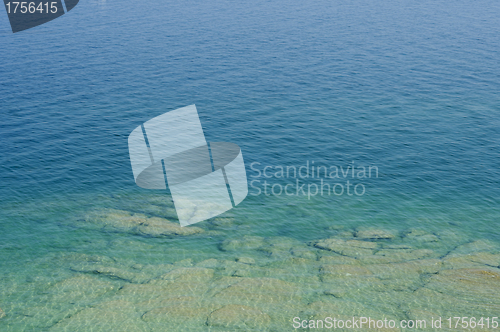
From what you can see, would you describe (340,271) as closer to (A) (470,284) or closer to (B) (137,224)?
(A) (470,284)

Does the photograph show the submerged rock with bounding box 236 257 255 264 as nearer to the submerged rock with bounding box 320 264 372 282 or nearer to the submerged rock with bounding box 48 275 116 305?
the submerged rock with bounding box 320 264 372 282

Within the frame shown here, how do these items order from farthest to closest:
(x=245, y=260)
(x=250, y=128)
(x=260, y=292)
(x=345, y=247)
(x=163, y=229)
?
(x=250, y=128)
(x=163, y=229)
(x=345, y=247)
(x=245, y=260)
(x=260, y=292)

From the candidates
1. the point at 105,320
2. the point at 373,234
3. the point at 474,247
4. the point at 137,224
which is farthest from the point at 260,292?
the point at 474,247

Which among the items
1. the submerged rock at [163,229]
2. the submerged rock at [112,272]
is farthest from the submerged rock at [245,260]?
the submerged rock at [112,272]

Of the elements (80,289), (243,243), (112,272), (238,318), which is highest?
(80,289)

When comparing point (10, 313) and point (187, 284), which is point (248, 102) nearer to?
point (187, 284)

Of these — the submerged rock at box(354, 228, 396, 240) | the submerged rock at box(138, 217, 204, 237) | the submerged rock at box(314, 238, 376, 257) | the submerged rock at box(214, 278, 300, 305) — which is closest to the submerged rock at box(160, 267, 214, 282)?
the submerged rock at box(214, 278, 300, 305)
